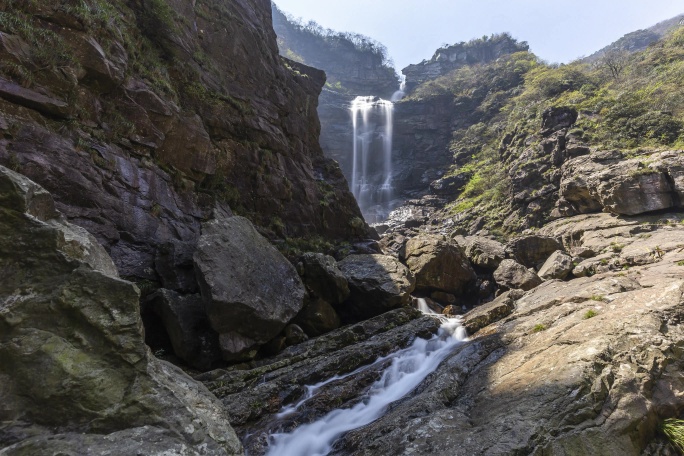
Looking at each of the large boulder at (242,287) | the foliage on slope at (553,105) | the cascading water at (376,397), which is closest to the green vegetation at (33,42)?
the large boulder at (242,287)

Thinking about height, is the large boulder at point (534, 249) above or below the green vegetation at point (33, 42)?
below

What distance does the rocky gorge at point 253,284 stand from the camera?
3.99 m

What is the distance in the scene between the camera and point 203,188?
43.3 feet

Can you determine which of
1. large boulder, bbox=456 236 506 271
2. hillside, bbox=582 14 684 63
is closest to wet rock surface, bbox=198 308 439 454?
large boulder, bbox=456 236 506 271

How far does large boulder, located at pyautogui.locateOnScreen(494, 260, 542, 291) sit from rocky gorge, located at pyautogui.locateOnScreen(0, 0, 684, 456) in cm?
11

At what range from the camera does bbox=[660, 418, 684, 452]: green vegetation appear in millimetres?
4363

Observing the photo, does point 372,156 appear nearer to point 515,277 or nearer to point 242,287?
point 515,277

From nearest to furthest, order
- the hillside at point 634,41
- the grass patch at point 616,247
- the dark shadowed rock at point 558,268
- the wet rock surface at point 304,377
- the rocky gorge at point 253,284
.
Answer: the rocky gorge at point 253,284, the wet rock surface at point 304,377, the dark shadowed rock at point 558,268, the grass patch at point 616,247, the hillside at point 634,41

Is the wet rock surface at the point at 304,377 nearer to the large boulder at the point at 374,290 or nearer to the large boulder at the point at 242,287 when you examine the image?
the large boulder at the point at 242,287

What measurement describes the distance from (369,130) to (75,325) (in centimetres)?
5118

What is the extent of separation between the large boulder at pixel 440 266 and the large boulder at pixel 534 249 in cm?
331

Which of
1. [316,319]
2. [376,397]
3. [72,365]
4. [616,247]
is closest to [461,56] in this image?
[616,247]

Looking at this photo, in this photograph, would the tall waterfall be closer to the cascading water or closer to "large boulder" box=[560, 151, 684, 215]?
"large boulder" box=[560, 151, 684, 215]

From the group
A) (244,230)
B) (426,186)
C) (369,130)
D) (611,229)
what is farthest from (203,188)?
(369,130)
